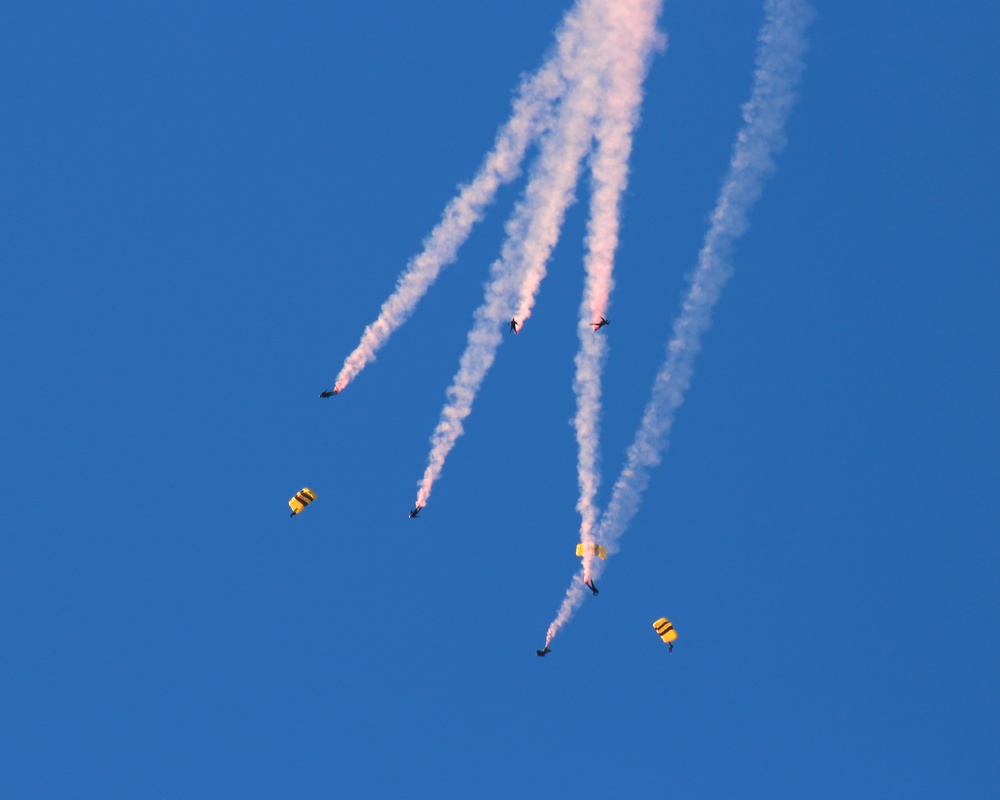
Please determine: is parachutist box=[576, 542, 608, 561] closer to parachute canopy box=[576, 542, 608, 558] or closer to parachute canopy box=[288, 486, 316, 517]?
parachute canopy box=[576, 542, 608, 558]

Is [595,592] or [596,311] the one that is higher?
[596,311]

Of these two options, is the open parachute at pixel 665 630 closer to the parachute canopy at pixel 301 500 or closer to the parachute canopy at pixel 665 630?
the parachute canopy at pixel 665 630

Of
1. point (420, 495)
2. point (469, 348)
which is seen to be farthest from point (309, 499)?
point (469, 348)

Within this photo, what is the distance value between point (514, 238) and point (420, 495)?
8098mm

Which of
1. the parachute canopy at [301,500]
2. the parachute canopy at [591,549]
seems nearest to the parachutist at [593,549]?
the parachute canopy at [591,549]

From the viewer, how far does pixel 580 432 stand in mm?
42844

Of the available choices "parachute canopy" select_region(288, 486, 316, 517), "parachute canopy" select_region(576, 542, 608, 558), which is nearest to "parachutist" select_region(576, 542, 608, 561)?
"parachute canopy" select_region(576, 542, 608, 558)

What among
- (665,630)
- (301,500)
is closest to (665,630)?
(665,630)

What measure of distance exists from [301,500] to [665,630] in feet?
39.2

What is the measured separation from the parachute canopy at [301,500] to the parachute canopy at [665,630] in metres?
11.4

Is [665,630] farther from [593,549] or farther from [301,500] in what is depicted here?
[301,500]

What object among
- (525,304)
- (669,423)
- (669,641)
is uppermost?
(525,304)

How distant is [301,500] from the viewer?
46656mm

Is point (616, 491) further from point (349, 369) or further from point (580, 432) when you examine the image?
point (349, 369)
